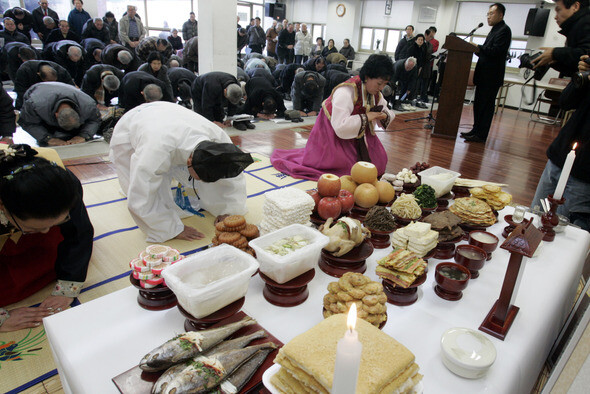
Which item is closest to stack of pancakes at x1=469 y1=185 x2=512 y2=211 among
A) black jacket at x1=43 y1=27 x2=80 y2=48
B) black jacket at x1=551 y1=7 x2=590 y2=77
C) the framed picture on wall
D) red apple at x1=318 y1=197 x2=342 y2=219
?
red apple at x1=318 y1=197 x2=342 y2=219

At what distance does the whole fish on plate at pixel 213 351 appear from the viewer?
722mm

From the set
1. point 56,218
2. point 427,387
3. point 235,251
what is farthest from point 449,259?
point 56,218

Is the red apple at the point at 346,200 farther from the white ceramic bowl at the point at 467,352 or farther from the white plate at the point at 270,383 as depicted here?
the white plate at the point at 270,383

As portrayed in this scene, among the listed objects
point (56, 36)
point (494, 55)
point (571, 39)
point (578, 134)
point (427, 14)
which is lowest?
point (578, 134)

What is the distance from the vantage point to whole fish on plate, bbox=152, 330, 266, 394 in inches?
28.4

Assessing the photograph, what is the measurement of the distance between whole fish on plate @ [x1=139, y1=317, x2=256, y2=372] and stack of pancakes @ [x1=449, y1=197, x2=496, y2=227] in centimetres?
117

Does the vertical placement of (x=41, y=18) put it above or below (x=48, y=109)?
above

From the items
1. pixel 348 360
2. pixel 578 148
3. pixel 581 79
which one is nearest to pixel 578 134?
pixel 578 148

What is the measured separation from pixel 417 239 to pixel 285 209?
463 millimetres

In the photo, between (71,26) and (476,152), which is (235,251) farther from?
(71,26)

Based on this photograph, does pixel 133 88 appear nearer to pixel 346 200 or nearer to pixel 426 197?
pixel 346 200

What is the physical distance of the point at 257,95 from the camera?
5652 millimetres

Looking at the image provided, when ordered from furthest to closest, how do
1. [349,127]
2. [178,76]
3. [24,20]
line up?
[24,20], [178,76], [349,127]

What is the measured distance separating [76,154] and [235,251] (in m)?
3.34
